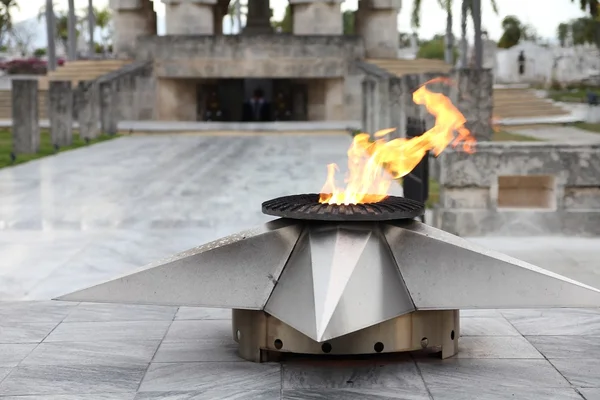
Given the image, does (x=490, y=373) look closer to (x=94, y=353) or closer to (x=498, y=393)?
(x=498, y=393)

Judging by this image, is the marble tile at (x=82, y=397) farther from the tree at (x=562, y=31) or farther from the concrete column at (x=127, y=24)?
the tree at (x=562, y=31)

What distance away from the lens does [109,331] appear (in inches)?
240

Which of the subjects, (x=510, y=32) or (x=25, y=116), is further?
(x=510, y=32)

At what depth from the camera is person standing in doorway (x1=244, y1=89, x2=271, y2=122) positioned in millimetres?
37750

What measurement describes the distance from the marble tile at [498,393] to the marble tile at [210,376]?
843mm

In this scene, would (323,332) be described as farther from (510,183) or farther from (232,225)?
(510,183)

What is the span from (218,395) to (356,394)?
69cm

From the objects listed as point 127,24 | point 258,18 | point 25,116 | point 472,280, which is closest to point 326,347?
point 472,280

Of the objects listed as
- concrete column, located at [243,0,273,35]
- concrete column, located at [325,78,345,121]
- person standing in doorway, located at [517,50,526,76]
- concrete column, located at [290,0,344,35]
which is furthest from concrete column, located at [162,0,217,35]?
person standing in doorway, located at [517,50,526,76]

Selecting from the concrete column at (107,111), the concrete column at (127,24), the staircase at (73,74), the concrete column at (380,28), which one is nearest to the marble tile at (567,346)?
the concrete column at (107,111)

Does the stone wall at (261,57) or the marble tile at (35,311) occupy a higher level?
the stone wall at (261,57)

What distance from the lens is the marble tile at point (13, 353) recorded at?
5.40m

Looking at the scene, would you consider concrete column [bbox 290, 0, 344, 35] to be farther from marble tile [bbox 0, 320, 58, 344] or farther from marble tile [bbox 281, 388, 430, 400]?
marble tile [bbox 281, 388, 430, 400]

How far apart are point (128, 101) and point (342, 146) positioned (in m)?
12.6
